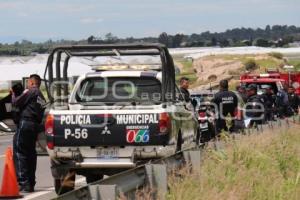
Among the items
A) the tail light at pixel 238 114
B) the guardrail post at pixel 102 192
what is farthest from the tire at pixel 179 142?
the guardrail post at pixel 102 192

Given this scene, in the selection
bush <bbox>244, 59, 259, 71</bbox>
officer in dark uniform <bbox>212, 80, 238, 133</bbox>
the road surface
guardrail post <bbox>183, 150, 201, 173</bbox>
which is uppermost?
guardrail post <bbox>183, 150, 201, 173</bbox>

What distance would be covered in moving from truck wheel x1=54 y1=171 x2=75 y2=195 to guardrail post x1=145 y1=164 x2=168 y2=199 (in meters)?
1.99

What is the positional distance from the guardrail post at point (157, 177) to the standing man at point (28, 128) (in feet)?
14.5

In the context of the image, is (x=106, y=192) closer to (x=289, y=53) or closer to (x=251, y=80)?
(x=251, y=80)

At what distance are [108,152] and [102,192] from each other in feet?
15.6

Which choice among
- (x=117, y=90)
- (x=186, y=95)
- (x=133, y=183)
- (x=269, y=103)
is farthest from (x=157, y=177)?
(x=269, y=103)

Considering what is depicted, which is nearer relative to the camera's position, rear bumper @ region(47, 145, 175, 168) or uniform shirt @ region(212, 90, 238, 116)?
rear bumper @ region(47, 145, 175, 168)

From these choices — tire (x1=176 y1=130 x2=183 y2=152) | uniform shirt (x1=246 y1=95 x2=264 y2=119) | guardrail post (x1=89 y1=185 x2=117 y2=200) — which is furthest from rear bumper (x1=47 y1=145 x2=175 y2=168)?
uniform shirt (x1=246 y1=95 x2=264 y2=119)

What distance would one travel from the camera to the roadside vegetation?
7559 millimetres

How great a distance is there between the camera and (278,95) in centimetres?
3095

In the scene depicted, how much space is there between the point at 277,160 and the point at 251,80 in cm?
2098

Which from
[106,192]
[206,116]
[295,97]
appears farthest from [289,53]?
[106,192]

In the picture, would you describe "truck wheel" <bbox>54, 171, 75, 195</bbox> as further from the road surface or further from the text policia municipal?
the text policia municipal

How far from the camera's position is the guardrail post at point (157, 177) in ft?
25.3
